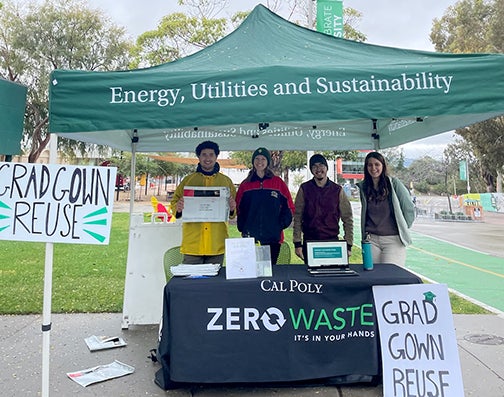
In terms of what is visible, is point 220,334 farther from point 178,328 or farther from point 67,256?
point 67,256

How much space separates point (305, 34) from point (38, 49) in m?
21.0

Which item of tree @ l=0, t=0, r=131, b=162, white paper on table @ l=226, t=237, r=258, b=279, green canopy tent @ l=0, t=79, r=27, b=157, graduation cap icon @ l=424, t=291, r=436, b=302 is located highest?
tree @ l=0, t=0, r=131, b=162

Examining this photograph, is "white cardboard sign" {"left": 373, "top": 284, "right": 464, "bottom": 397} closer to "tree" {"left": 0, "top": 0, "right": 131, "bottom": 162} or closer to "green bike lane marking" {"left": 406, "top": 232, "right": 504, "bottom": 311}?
"green bike lane marking" {"left": 406, "top": 232, "right": 504, "bottom": 311}

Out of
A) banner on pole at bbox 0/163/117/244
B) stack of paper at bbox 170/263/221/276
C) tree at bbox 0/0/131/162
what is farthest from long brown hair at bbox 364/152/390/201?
tree at bbox 0/0/131/162

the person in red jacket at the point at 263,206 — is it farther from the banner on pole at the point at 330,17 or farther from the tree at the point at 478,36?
the tree at the point at 478,36

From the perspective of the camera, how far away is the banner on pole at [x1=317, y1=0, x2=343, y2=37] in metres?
8.20

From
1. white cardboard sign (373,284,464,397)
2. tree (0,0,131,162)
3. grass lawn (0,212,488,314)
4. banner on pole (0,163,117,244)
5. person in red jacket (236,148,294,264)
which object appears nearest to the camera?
banner on pole (0,163,117,244)

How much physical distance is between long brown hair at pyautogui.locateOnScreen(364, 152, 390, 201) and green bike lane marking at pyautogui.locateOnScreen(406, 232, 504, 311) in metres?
3.30

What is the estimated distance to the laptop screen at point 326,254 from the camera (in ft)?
9.63

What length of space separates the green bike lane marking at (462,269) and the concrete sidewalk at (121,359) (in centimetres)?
169

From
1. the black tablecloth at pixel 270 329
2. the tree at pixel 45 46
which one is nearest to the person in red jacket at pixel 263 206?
the black tablecloth at pixel 270 329

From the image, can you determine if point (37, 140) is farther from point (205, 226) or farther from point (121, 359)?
point (205, 226)

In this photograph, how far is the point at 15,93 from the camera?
2.91 metres

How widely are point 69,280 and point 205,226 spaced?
419 centimetres
